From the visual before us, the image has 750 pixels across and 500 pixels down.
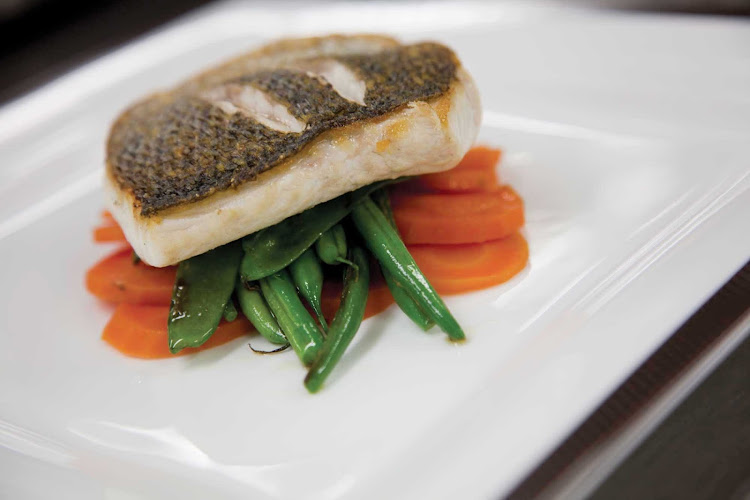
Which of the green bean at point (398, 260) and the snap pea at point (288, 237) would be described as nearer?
the green bean at point (398, 260)

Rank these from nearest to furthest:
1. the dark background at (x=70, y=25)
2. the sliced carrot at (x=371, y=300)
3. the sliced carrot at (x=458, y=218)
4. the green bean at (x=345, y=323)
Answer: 1. the green bean at (x=345, y=323)
2. the sliced carrot at (x=371, y=300)
3. the sliced carrot at (x=458, y=218)
4. the dark background at (x=70, y=25)

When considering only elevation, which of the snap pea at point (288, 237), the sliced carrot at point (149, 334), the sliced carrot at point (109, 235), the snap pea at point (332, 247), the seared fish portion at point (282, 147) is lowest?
the sliced carrot at point (149, 334)

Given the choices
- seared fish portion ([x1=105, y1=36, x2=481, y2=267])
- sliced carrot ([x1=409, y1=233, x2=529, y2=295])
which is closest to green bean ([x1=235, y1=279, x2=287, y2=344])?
seared fish portion ([x1=105, y1=36, x2=481, y2=267])

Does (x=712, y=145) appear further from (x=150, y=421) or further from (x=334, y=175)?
(x=150, y=421)

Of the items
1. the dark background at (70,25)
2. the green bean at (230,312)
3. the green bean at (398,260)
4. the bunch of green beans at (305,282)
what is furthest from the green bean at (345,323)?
the dark background at (70,25)

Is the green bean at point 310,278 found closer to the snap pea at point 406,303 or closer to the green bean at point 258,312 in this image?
the green bean at point 258,312

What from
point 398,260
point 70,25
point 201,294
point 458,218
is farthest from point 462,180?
point 70,25

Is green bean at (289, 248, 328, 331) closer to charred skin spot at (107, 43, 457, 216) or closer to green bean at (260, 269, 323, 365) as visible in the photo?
green bean at (260, 269, 323, 365)
